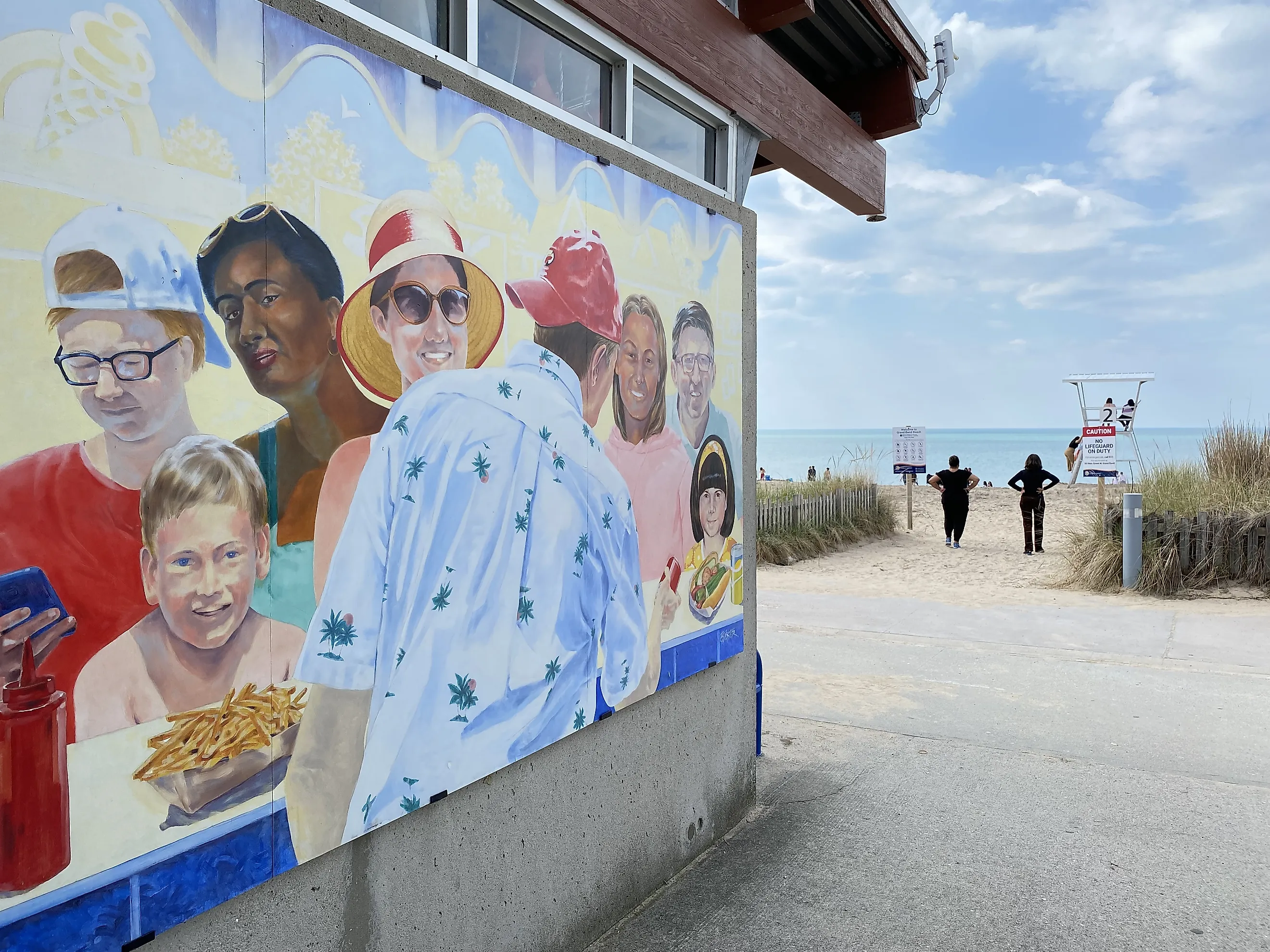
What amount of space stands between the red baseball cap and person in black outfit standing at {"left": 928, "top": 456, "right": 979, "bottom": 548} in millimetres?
12641

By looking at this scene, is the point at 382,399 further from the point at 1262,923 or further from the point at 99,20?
the point at 1262,923

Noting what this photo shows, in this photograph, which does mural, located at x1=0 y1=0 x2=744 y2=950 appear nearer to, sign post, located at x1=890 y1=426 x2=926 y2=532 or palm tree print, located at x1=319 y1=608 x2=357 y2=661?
palm tree print, located at x1=319 y1=608 x2=357 y2=661

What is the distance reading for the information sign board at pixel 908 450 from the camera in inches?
687

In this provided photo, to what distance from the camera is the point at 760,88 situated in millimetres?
4219

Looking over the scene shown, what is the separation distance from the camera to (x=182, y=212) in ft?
5.80

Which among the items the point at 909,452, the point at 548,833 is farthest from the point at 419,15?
the point at 909,452

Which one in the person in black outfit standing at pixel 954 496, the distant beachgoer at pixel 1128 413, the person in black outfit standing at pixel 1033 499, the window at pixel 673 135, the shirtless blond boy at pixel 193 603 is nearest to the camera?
the shirtless blond boy at pixel 193 603

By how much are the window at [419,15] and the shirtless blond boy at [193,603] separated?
52.9 inches

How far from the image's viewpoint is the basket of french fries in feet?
5.79

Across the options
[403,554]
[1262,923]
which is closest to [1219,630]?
[1262,923]

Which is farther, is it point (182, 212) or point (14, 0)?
point (182, 212)

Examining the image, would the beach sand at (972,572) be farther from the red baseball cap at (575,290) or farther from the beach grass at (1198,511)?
the red baseball cap at (575,290)

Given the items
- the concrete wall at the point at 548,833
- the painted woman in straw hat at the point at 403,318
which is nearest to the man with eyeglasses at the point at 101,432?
the painted woman in straw hat at the point at 403,318

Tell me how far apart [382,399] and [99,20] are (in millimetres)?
997
